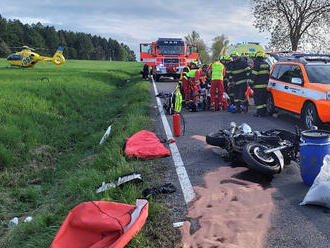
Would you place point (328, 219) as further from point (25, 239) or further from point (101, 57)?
point (101, 57)

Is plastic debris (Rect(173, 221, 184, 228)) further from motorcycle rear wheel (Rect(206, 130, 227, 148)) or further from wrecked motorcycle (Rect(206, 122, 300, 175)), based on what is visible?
motorcycle rear wheel (Rect(206, 130, 227, 148))

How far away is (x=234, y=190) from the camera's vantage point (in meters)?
4.74

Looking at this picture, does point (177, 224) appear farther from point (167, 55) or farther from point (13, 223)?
point (167, 55)

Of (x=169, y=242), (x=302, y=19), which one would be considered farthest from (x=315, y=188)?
(x=302, y=19)

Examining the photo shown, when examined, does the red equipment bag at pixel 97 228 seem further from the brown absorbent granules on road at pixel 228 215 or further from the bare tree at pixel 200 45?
the bare tree at pixel 200 45

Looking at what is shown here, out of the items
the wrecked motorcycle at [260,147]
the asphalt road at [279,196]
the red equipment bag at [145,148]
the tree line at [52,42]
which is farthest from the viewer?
the tree line at [52,42]

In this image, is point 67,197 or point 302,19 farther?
point 302,19

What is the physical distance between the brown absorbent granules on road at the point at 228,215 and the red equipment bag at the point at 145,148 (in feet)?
5.28

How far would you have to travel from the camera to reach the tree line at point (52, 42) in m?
91.8

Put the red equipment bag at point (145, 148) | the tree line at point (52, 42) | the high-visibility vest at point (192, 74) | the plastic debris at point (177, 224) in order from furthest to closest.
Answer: the tree line at point (52, 42)
the high-visibility vest at point (192, 74)
the red equipment bag at point (145, 148)
the plastic debris at point (177, 224)

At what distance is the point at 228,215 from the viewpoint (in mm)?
4004

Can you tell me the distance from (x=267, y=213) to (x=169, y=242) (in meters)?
1.21

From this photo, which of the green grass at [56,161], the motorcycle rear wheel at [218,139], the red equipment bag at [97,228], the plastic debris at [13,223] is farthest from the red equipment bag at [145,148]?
the red equipment bag at [97,228]

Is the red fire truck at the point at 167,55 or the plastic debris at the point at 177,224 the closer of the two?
the plastic debris at the point at 177,224
